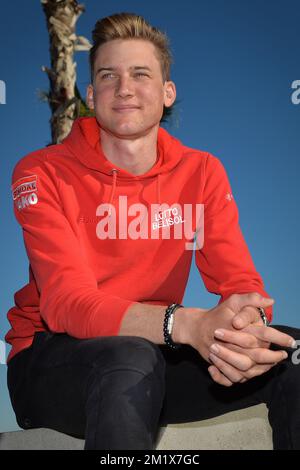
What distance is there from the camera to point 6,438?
11.2ft

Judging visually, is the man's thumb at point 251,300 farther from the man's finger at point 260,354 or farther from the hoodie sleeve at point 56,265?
the hoodie sleeve at point 56,265

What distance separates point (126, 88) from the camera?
308 centimetres

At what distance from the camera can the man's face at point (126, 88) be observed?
3.11 meters

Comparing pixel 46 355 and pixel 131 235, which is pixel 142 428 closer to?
pixel 46 355

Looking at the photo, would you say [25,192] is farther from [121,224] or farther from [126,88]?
[126,88]

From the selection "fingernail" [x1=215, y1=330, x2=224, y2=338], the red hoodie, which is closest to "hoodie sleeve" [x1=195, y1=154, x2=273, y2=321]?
the red hoodie

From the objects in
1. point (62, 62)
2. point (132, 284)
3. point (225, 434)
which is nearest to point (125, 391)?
point (132, 284)

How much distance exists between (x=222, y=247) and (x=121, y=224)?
22.3 inches

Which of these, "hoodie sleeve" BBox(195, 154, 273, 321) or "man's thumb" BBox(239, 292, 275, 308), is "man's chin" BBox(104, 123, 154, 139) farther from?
"man's thumb" BBox(239, 292, 275, 308)

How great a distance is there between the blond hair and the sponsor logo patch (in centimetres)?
84
